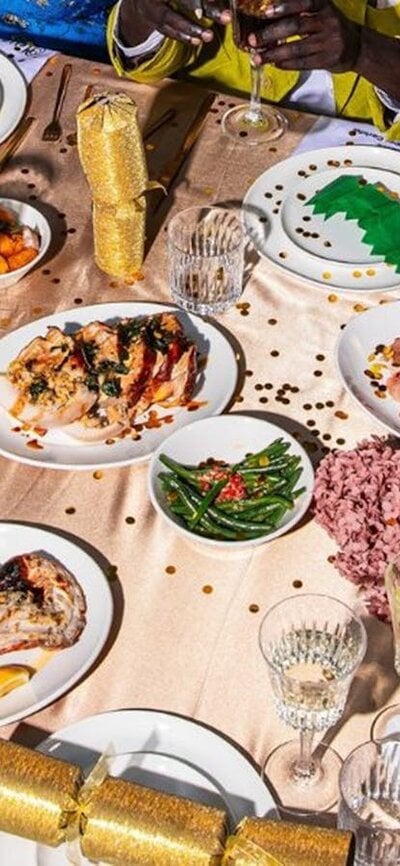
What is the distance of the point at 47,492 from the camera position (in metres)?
2.06

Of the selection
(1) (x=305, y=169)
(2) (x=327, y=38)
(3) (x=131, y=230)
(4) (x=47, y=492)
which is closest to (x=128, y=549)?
(4) (x=47, y=492)

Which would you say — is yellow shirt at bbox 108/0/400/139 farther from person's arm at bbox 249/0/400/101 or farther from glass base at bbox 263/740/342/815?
glass base at bbox 263/740/342/815

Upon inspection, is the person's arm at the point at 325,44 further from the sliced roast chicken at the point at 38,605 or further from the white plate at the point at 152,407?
the sliced roast chicken at the point at 38,605

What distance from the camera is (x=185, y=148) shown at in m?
2.70

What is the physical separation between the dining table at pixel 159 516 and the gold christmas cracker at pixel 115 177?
0.17 ft

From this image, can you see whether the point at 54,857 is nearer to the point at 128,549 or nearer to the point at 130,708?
the point at 130,708

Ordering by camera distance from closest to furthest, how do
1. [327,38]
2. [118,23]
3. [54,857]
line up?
[54,857] → [327,38] → [118,23]

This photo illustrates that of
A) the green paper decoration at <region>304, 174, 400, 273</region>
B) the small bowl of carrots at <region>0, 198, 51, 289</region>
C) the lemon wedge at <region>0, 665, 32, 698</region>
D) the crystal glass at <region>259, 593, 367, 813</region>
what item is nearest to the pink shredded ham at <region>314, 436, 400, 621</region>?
the crystal glass at <region>259, 593, 367, 813</region>

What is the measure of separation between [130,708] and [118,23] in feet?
5.28

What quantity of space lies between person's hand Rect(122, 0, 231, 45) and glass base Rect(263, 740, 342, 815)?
1470 millimetres

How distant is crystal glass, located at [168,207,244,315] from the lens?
7.66ft

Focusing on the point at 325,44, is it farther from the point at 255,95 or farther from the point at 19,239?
the point at 19,239

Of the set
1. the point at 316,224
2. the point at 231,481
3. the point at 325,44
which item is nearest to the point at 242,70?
the point at 325,44

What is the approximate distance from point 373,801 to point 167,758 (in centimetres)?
28
